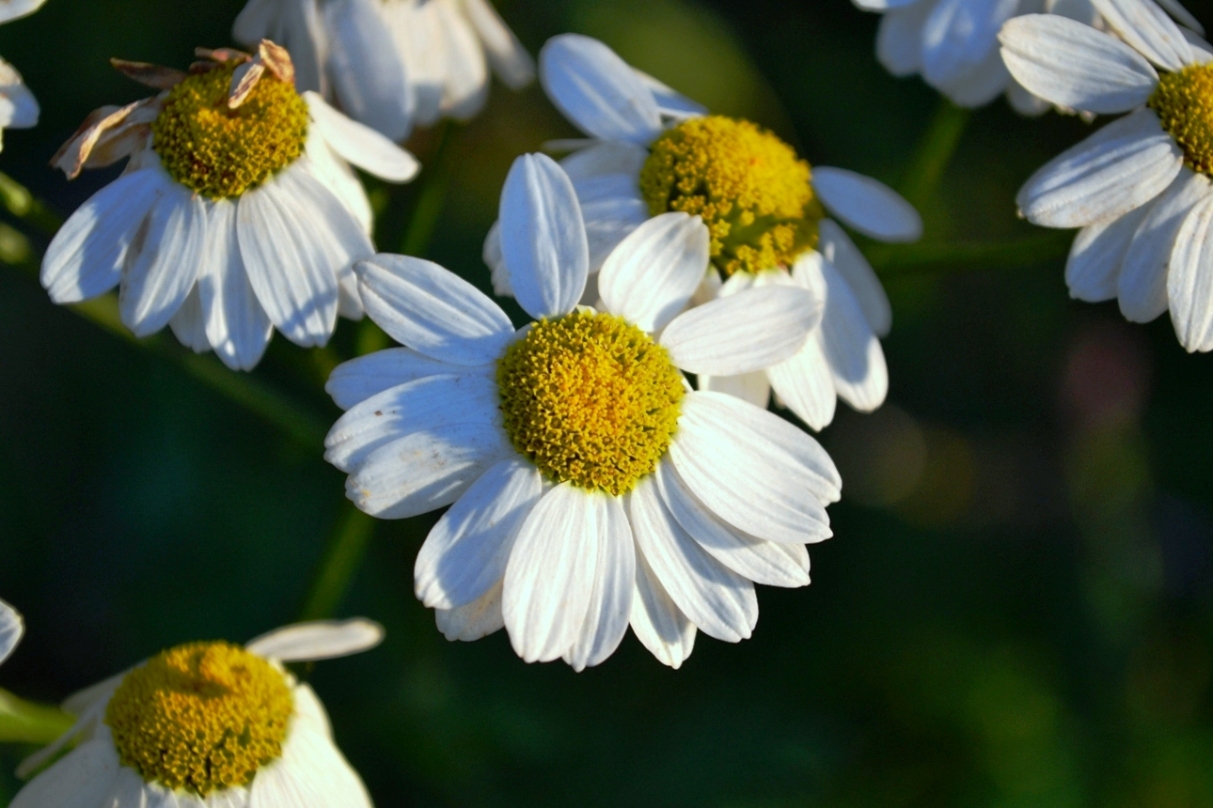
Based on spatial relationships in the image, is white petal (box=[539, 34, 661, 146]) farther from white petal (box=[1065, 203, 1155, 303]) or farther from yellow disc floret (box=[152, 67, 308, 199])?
white petal (box=[1065, 203, 1155, 303])

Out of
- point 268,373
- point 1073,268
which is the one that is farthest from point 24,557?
point 1073,268

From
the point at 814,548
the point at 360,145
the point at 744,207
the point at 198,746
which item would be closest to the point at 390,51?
the point at 360,145

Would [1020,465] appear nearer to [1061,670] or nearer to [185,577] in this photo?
[1061,670]

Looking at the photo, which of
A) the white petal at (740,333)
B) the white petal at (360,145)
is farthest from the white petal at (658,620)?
the white petal at (360,145)

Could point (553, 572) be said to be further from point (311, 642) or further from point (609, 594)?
point (311, 642)

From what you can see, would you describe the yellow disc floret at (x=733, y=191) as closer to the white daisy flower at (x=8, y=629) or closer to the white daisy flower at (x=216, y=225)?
the white daisy flower at (x=216, y=225)
